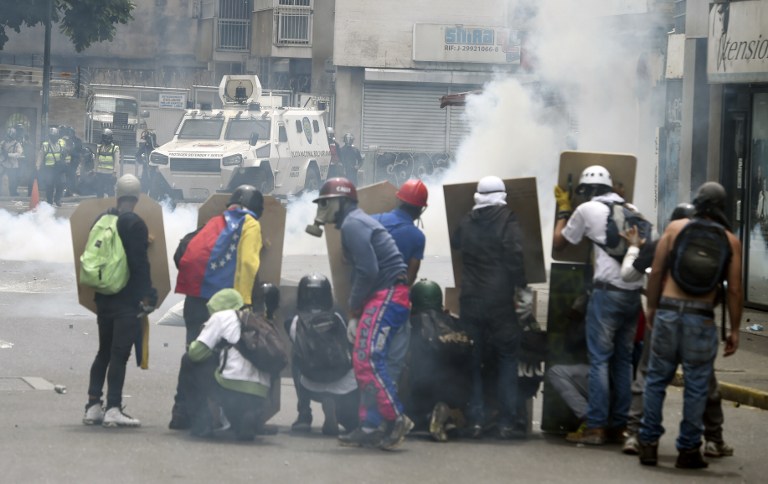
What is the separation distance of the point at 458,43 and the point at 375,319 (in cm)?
3868

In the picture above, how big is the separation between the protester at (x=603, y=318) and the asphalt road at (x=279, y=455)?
207mm

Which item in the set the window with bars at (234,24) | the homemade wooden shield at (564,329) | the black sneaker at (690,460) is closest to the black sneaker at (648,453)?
the black sneaker at (690,460)

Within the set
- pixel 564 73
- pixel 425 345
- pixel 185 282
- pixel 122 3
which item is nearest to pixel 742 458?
pixel 425 345

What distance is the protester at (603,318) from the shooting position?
26.1ft

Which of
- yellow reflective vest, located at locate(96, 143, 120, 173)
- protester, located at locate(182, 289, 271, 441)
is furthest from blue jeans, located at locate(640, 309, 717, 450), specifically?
yellow reflective vest, located at locate(96, 143, 120, 173)

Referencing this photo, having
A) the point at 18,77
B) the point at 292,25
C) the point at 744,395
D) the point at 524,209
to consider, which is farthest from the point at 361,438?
the point at 292,25

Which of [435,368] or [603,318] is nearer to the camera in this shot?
[603,318]

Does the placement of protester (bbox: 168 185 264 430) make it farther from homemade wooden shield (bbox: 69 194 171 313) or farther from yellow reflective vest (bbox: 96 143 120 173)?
yellow reflective vest (bbox: 96 143 120 173)

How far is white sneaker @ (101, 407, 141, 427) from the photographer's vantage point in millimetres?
8352

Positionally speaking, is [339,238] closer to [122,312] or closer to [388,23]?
[122,312]

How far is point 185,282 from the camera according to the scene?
27.5 feet

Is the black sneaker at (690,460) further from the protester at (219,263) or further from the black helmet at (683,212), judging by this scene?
the protester at (219,263)

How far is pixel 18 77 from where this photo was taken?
127 ft

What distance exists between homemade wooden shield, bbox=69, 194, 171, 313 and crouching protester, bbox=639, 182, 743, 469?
311cm
